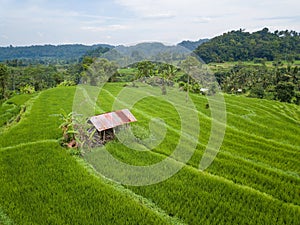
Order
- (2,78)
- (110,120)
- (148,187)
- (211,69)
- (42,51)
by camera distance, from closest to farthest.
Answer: (148,187) < (110,120) < (2,78) < (211,69) < (42,51)

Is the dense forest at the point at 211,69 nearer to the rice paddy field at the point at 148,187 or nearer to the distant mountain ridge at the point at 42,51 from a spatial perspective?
the rice paddy field at the point at 148,187

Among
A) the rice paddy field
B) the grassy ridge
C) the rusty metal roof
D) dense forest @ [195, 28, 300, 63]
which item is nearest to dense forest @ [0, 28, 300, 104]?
dense forest @ [195, 28, 300, 63]

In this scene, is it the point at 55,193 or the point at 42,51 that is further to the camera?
the point at 42,51

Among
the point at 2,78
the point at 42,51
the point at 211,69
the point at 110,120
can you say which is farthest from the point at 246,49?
the point at 42,51

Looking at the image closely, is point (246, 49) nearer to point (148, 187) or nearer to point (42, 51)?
point (148, 187)

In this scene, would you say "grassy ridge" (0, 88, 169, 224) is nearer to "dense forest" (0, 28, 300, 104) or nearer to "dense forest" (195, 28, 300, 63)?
"dense forest" (0, 28, 300, 104)

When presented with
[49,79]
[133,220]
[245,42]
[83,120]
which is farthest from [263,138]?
[245,42]

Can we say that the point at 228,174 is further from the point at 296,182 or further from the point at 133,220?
the point at 133,220
